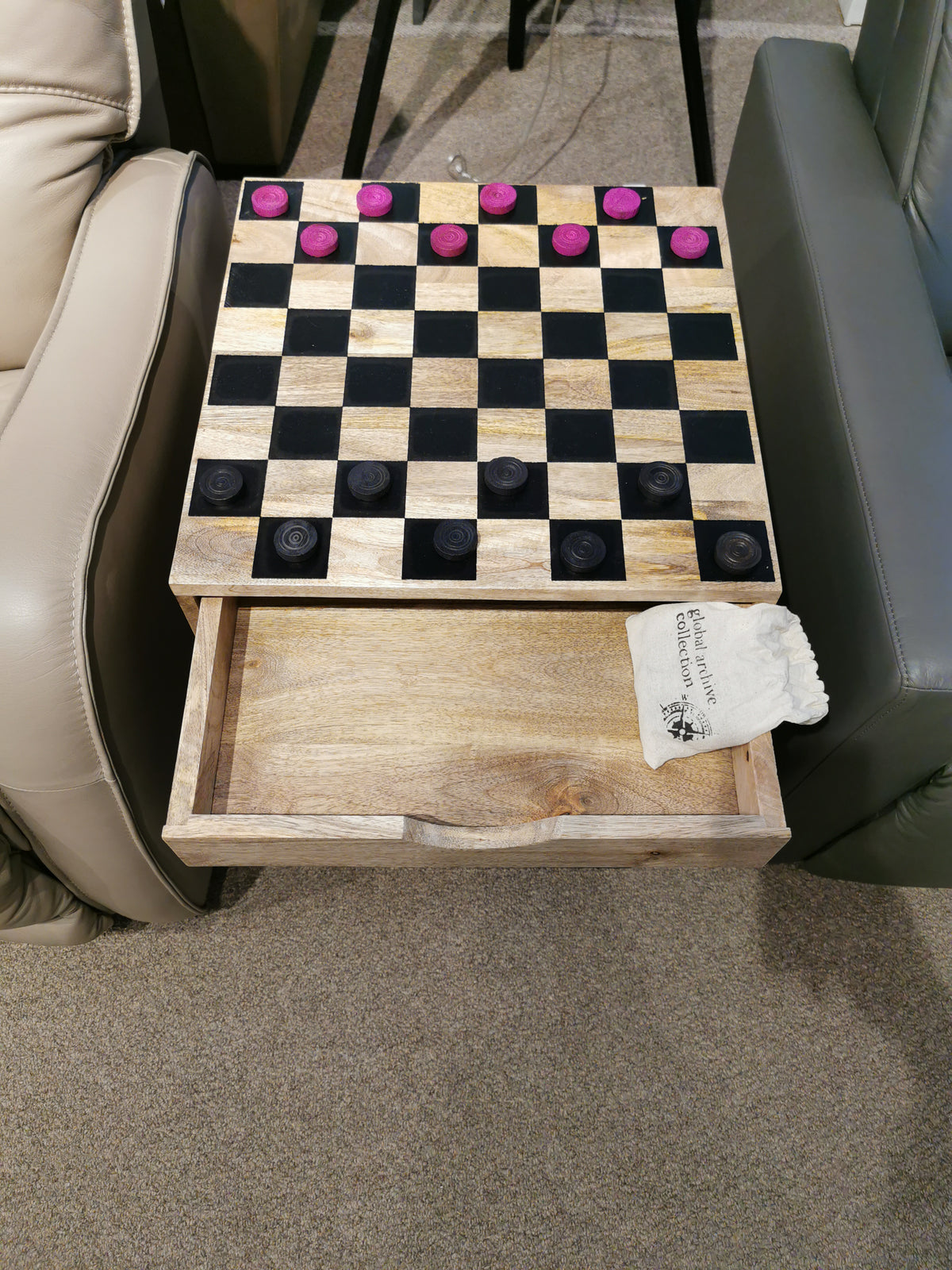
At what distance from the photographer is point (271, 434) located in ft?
3.44

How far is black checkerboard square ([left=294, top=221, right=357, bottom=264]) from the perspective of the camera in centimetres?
118

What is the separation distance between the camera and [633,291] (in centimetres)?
117

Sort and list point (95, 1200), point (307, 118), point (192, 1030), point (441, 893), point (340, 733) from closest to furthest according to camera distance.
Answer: point (340, 733) < point (95, 1200) < point (192, 1030) < point (441, 893) < point (307, 118)

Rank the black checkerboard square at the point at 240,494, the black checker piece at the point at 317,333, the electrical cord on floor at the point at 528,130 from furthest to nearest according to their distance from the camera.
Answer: the electrical cord on floor at the point at 528,130
the black checker piece at the point at 317,333
the black checkerboard square at the point at 240,494

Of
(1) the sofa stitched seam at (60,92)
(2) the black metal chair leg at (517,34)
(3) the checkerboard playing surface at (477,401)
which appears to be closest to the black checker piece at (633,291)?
(3) the checkerboard playing surface at (477,401)

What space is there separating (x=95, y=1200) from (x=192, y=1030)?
23 centimetres

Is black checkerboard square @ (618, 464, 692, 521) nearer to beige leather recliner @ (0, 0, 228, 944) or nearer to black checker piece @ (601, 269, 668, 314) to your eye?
black checker piece @ (601, 269, 668, 314)

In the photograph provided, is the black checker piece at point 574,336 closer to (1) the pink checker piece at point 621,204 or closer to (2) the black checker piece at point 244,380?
(1) the pink checker piece at point 621,204

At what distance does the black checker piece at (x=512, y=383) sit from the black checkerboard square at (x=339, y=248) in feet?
0.85

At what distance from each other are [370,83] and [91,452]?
1294 mm

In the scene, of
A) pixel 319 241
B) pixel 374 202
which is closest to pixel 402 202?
pixel 374 202

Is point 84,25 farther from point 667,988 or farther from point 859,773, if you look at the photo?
point 667,988

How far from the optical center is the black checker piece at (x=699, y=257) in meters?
1.20

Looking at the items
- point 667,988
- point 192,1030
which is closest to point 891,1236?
point 667,988
